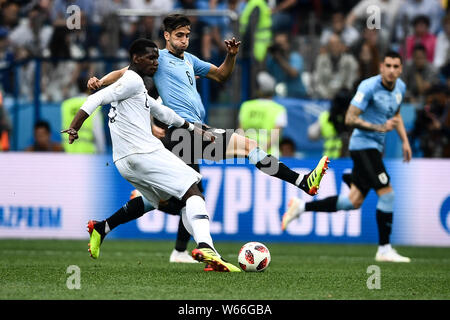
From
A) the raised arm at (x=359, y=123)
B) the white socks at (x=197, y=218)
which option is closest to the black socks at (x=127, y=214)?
the white socks at (x=197, y=218)

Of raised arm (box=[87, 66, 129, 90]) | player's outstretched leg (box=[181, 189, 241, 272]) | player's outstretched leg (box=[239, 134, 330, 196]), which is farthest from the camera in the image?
player's outstretched leg (box=[239, 134, 330, 196])

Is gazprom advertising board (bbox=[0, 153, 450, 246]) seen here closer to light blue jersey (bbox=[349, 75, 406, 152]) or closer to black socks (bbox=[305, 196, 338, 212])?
black socks (bbox=[305, 196, 338, 212])

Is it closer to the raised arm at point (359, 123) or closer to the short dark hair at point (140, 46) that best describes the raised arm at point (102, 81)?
the short dark hair at point (140, 46)

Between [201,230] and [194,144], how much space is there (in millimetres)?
1292

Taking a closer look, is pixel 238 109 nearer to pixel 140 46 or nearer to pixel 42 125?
pixel 42 125

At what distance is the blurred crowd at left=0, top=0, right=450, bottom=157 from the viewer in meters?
14.8

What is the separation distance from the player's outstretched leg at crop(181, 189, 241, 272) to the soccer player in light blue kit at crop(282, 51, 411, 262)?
350 centimetres

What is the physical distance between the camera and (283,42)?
1608 centimetres

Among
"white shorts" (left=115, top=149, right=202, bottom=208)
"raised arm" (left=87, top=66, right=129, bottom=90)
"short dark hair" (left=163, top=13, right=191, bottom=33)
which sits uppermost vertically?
"short dark hair" (left=163, top=13, right=191, bottom=33)

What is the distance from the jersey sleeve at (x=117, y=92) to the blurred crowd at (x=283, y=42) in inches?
244

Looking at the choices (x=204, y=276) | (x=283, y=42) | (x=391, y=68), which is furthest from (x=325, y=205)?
(x=283, y=42)

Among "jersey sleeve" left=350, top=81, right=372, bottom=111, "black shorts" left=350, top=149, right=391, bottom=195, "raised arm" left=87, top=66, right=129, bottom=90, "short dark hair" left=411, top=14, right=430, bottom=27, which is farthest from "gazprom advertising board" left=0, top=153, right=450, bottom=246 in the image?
"raised arm" left=87, top=66, right=129, bottom=90

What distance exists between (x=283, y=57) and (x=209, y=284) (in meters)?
8.92
